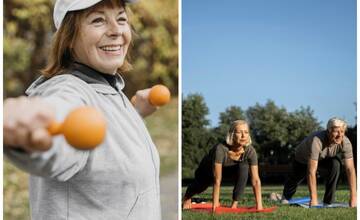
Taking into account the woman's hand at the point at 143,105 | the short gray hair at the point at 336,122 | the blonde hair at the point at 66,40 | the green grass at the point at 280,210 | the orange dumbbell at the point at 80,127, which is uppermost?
the blonde hair at the point at 66,40

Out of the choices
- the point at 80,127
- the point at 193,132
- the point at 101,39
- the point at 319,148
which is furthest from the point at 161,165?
the point at 80,127

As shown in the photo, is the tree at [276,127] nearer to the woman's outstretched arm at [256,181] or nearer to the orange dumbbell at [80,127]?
the woman's outstretched arm at [256,181]

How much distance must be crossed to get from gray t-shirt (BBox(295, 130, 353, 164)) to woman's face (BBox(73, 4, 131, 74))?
1.32 metres

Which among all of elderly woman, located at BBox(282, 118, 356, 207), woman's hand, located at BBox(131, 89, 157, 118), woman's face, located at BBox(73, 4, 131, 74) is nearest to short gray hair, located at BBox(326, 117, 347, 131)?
elderly woman, located at BBox(282, 118, 356, 207)

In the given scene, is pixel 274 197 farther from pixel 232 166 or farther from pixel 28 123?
pixel 28 123

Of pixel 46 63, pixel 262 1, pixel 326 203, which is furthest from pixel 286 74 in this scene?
pixel 46 63

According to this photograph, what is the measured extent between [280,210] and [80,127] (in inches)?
90.9

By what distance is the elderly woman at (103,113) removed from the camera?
2779 mm

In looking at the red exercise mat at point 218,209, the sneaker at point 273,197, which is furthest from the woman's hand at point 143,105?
the sneaker at point 273,197

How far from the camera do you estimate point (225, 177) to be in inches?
152

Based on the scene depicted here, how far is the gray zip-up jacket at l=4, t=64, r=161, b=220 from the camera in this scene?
2756 mm

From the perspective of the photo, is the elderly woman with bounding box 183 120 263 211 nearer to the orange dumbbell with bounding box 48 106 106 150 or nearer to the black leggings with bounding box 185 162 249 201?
the black leggings with bounding box 185 162 249 201

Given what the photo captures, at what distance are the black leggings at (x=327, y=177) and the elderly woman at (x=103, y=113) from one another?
1.05 m

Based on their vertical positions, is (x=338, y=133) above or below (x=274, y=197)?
above
